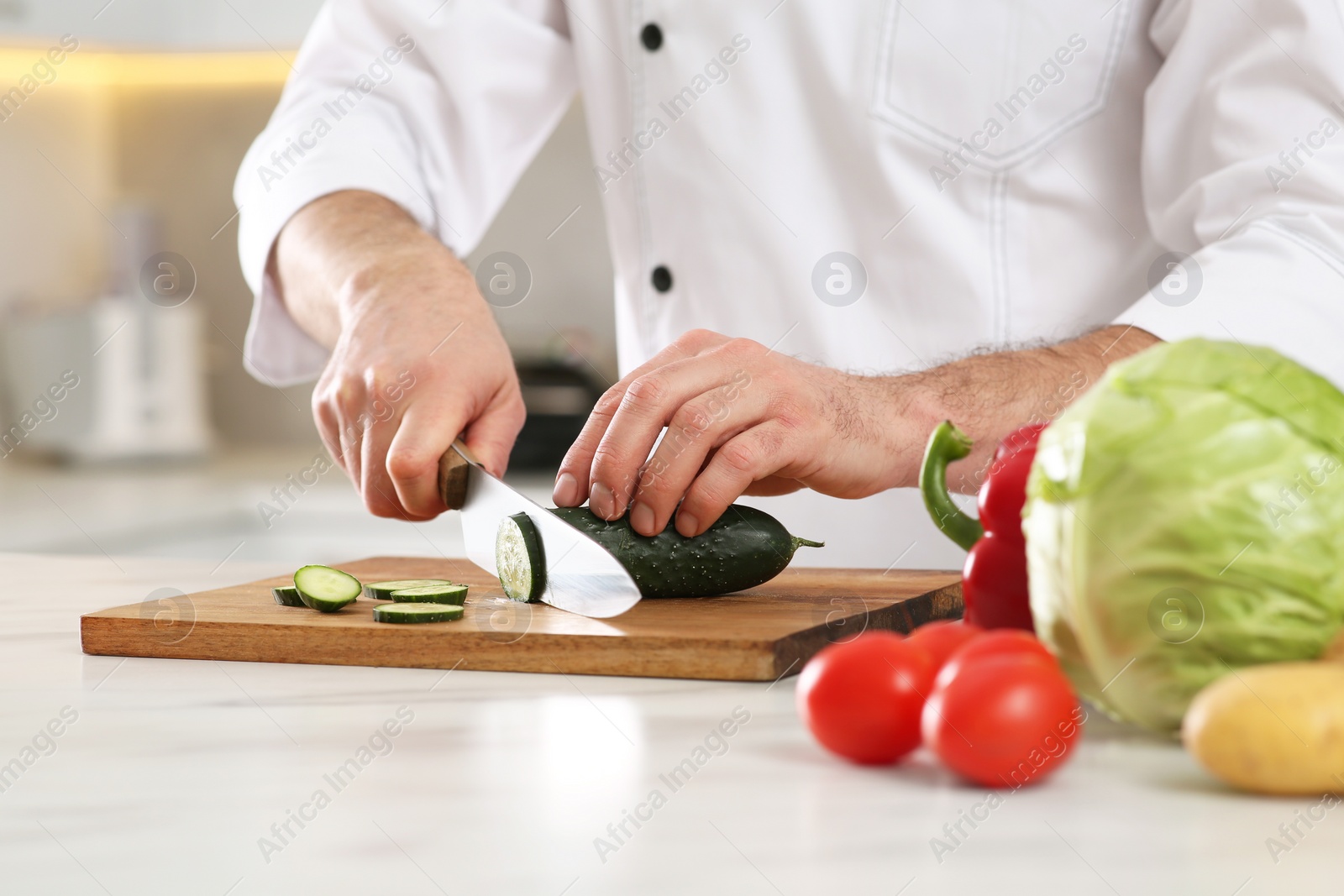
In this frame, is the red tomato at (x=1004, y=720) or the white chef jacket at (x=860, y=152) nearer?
the red tomato at (x=1004, y=720)

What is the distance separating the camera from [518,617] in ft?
3.21

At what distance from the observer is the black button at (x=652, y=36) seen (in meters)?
1.56

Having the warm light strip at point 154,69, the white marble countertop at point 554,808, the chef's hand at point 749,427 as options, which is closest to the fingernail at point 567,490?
the chef's hand at point 749,427

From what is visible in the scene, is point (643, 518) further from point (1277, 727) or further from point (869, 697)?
point (1277, 727)

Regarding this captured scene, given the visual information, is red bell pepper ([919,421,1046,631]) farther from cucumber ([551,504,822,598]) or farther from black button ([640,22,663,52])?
black button ([640,22,663,52])

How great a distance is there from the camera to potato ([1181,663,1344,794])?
1.75 feet

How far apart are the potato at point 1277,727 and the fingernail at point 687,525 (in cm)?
54

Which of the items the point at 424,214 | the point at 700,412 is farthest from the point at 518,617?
the point at 424,214

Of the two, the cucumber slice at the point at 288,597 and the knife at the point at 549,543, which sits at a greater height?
the knife at the point at 549,543

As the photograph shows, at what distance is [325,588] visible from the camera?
103 cm

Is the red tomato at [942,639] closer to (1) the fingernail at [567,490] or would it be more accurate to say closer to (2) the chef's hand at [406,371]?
(1) the fingernail at [567,490]

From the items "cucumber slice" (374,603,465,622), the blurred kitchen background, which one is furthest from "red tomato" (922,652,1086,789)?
the blurred kitchen background

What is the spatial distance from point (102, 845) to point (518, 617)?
1.47ft

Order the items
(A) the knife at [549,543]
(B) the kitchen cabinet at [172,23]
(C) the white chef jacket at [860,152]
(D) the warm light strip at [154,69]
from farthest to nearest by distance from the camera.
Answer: (D) the warm light strip at [154,69] → (B) the kitchen cabinet at [172,23] → (C) the white chef jacket at [860,152] → (A) the knife at [549,543]
